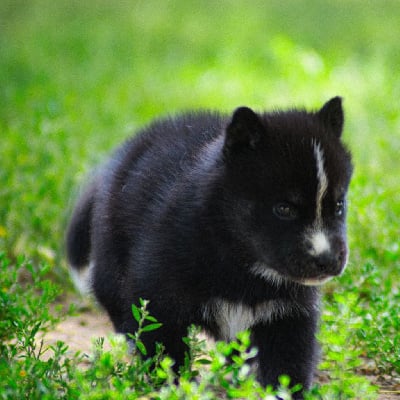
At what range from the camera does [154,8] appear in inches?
772

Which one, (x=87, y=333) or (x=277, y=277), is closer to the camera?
(x=277, y=277)

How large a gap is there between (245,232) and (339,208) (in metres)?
0.47

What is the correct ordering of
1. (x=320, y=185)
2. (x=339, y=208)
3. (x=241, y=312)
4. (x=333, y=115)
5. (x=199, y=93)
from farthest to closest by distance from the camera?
(x=199, y=93) → (x=333, y=115) → (x=241, y=312) → (x=339, y=208) → (x=320, y=185)

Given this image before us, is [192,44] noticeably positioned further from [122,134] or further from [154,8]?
[122,134]

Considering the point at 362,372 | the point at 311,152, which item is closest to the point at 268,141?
the point at 311,152

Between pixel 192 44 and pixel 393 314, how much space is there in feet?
38.5

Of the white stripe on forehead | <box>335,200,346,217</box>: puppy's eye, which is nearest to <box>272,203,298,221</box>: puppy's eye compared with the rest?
the white stripe on forehead

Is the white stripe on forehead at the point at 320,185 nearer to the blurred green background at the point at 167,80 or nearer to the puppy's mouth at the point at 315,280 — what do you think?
the puppy's mouth at the point at 315,280

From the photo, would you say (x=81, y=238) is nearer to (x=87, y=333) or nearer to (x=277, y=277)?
(x=87, y=333)

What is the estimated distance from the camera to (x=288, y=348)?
15.2 feet

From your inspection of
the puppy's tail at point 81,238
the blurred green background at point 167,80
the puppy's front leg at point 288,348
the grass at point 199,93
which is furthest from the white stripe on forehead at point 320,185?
the puppy's tail at point 81,238

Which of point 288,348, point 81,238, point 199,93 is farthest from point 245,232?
point 199,93

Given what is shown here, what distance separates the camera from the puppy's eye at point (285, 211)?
410 centimetres

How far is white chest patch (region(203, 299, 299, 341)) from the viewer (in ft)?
14.7
